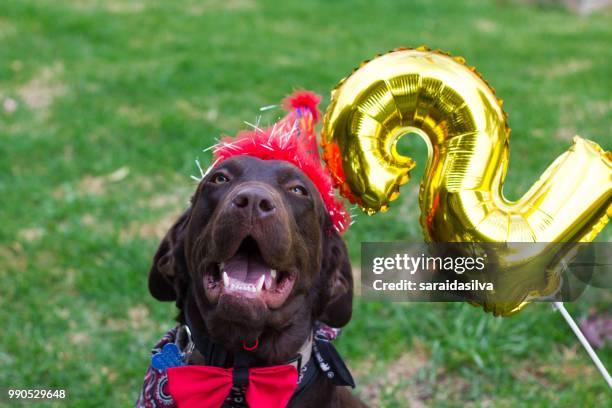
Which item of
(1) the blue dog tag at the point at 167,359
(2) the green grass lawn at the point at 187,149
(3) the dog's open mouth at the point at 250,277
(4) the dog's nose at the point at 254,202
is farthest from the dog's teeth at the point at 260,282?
(2) the green grass lawn at the point at 187,149

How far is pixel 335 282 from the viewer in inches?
101

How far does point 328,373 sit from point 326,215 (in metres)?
0.52

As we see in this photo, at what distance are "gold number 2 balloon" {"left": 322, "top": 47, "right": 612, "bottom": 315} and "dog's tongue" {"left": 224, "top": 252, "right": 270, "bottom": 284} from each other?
384mm

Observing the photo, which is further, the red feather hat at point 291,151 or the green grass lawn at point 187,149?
the green grass lawn at point 187,149

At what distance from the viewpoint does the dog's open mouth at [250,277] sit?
7.31 ft

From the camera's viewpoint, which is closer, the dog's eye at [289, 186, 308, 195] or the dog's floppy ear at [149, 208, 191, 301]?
the dog's eye at [289, 186, 308, 195]

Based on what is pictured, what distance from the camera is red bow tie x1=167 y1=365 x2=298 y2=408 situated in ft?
7.60

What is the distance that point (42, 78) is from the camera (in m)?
6.89

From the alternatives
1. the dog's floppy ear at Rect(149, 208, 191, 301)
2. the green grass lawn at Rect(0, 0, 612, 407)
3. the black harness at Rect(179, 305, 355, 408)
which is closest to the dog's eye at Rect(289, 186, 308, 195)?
the dog's floppy ear at Rect(149, 208, 191, 301)

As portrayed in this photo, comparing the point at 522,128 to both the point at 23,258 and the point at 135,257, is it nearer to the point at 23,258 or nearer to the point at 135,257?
the point at 135,257

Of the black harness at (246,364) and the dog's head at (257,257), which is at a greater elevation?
the dog's head at (257,257)

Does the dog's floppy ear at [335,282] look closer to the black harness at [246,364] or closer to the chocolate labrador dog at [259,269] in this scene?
the chocolate labrador dog at [259,269]

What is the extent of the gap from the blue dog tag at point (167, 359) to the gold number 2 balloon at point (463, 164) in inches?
32.9

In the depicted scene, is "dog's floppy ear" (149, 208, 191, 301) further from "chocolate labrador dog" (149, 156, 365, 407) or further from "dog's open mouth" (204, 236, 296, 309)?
"dog's open mouth" (204, 236, 296, 309)
